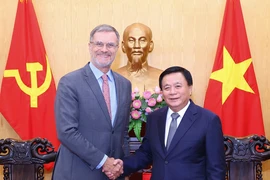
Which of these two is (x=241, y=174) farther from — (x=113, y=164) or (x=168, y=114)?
(x=113, y=164)

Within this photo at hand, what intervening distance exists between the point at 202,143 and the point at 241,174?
0.57m

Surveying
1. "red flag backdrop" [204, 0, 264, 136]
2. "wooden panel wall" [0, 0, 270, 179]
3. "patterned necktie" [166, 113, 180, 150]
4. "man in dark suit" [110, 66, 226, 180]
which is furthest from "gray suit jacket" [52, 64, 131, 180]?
"wooden panel wall" [0, 0, 270, 179]

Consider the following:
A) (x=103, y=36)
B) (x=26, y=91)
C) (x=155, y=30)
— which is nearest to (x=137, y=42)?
(x=155, y=30)

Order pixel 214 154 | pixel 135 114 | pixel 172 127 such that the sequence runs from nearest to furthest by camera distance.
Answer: pixel 214 154
pixel 172 127
pixel 135 114

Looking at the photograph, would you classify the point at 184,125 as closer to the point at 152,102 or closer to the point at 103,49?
the point at 103,49

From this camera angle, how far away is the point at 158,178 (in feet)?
7.41

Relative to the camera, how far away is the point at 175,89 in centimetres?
226

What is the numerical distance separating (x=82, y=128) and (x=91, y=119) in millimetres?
70

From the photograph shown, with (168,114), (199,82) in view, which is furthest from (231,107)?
(168,114)

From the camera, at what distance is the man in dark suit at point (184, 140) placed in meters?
2.21

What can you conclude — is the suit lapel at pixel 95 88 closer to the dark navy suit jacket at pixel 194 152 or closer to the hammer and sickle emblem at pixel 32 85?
the dark navy suit jacket at pixel 194 152

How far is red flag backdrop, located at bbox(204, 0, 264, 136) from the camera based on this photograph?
4.23m

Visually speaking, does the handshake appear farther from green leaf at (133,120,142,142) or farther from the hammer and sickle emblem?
the hammer and sickle emblem

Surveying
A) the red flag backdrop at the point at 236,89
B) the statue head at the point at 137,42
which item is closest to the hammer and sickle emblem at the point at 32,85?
the statue head at the point at 137,42
